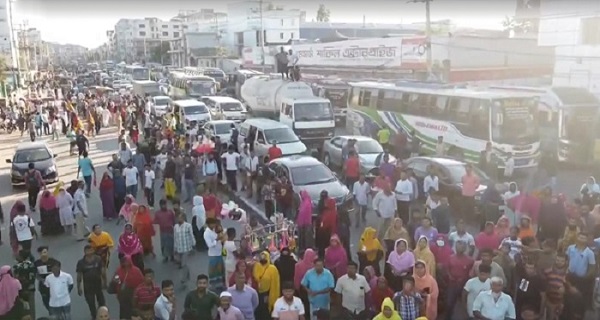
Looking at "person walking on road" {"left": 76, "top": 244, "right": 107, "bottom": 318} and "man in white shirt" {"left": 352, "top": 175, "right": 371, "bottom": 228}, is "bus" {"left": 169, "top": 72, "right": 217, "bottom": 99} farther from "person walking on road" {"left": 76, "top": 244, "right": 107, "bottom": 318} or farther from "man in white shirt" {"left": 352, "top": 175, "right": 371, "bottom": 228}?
"person walking on road" {"left": 76, "top": 244, "right": 107, "bottom": 318}

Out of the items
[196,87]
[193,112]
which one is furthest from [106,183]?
[196,87]

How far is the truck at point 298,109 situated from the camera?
24.6 meters

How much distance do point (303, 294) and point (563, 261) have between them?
3498 millimetres

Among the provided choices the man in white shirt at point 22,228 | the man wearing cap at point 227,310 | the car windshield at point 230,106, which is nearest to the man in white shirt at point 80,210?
the man in white shirt at point 22,228

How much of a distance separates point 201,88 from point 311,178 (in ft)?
87.0

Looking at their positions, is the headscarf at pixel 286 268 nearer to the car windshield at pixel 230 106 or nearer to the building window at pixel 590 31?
the car windshield at pixel 230 106

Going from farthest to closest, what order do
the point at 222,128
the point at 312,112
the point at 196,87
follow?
the point at 196,87 < the point at 312,112 < the point at 222,128

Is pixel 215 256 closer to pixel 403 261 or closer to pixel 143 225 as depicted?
pixel 143 225

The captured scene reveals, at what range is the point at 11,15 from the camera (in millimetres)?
96312

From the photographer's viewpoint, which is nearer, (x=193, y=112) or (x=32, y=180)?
(x=32, y=180)

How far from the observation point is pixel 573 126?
2025 centimetres

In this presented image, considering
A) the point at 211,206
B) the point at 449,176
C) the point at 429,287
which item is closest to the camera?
the point at 429,287

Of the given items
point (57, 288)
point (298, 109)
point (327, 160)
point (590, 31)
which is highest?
point (590, 31)

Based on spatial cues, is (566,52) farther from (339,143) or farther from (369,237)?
(369,237)
